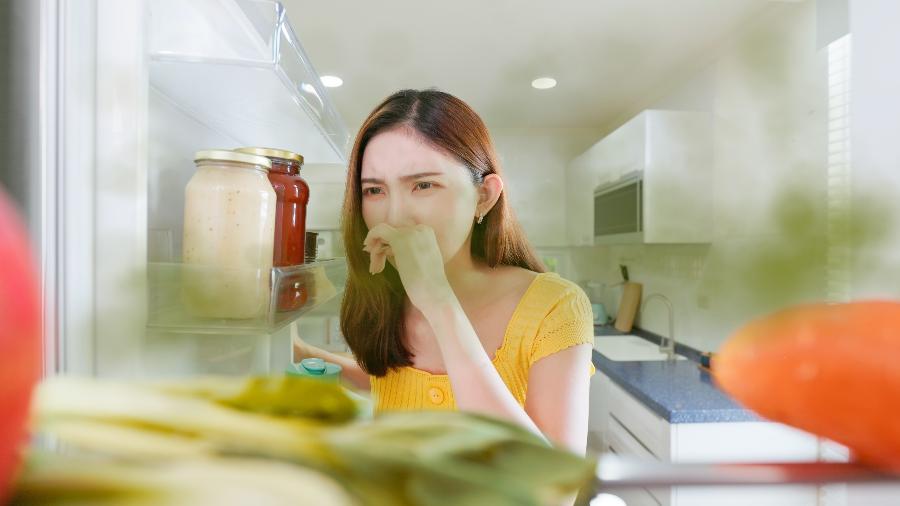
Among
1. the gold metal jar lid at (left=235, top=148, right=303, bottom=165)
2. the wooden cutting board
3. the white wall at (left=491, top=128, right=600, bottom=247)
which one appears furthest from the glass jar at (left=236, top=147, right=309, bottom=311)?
the wooden cutting board

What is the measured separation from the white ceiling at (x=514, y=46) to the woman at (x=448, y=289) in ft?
0.12

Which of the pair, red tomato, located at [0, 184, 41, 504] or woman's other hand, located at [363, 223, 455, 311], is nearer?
red tomato, located at [0, 184, 41, 504]

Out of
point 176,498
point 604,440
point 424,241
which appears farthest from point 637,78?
point 604,440

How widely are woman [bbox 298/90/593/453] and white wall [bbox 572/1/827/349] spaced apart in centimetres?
10

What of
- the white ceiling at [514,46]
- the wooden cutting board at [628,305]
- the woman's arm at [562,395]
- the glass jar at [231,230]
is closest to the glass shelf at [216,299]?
the glass jar at [231,230]

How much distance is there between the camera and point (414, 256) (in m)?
0.16

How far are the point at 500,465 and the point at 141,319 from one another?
0.07 meters

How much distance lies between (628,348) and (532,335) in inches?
25.1

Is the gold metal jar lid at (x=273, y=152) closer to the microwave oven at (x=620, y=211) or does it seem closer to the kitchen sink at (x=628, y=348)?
the microwave oven at (x=620, y=211)

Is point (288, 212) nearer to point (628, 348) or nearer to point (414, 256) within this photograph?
point (414, 256)

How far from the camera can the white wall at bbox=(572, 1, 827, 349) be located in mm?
54

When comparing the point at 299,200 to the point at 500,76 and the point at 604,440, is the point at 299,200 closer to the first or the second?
the point at 500,76

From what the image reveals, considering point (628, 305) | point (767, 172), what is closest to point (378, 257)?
point (767, 172)

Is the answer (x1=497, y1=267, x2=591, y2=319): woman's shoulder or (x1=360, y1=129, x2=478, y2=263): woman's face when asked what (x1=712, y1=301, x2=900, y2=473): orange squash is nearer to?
(x1=360, y1=129, x2=478, y2=263): woman's face
